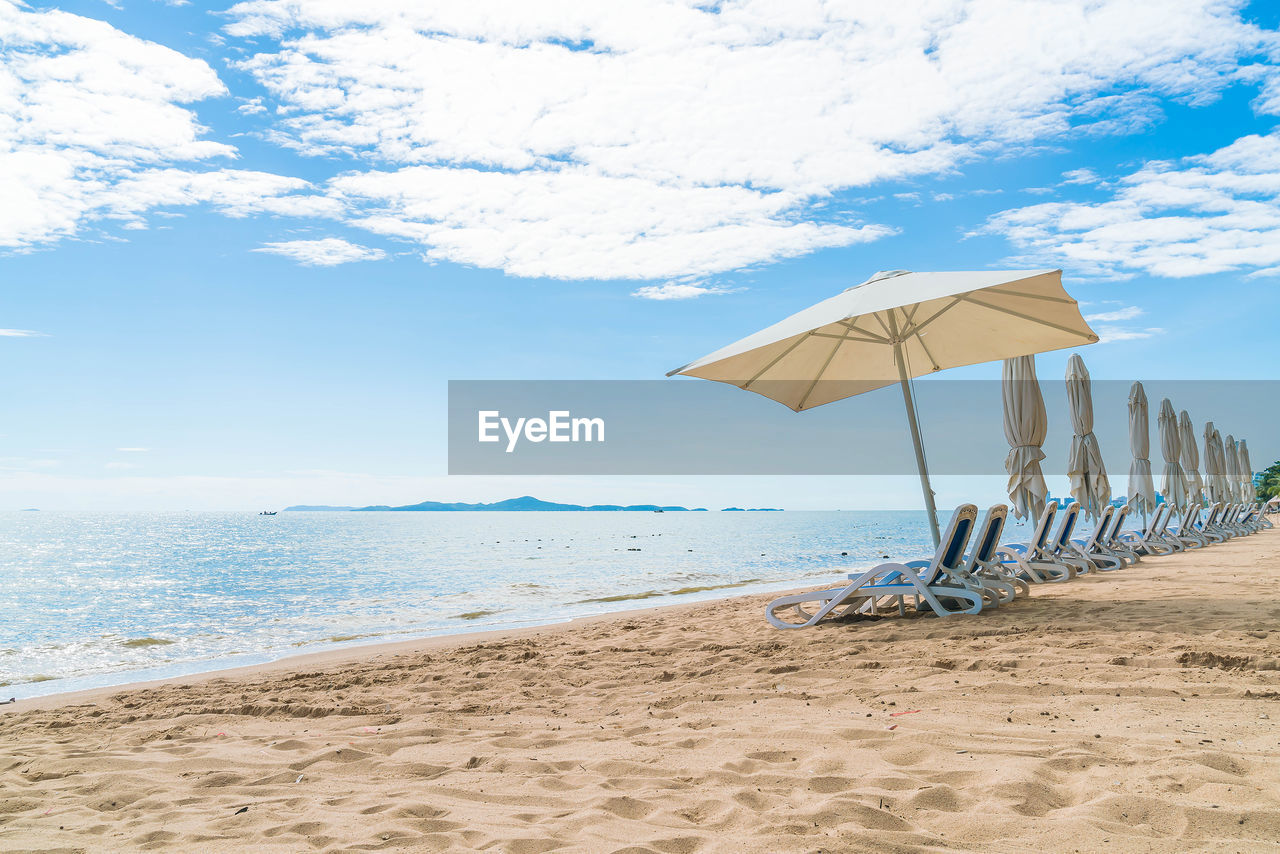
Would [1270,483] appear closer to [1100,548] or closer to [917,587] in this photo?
[1100,548]

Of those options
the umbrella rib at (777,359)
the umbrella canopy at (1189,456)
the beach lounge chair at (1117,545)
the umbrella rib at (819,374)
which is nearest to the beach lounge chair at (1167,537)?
the beach lounge chair at (1117,545)

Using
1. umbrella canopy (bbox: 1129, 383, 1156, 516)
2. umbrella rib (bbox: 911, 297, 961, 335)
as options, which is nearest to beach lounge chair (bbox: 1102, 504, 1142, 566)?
umbrella canopy (bbox: 1129, 383, 1156, 516)

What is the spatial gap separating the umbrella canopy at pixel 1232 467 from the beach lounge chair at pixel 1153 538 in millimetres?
13201

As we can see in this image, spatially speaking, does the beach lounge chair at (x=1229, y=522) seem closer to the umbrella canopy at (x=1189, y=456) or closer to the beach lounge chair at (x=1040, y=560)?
the umbrella canopy at (x=1189, y=456)

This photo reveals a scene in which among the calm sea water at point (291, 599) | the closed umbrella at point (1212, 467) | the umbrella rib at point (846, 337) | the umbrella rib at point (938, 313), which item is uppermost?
the umbrella rib at point (938, 313)

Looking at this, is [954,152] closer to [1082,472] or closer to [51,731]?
[1082,472]

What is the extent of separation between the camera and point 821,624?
237 inches

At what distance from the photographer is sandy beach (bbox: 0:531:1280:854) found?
220 centimetres

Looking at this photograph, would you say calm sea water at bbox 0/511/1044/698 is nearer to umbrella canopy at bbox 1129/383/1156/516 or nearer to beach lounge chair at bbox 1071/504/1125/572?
beach lounge chair at bbox 1071/504/1125/572

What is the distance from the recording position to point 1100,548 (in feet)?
33.4

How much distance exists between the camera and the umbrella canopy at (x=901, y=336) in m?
5.46

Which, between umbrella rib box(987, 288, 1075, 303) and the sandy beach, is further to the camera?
umbrella rib box(987, 288, 1075, 303)

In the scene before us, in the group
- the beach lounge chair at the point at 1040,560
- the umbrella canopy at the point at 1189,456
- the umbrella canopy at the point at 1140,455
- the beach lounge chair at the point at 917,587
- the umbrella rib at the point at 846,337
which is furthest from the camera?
the umbrella canopy at the point at 1189,456

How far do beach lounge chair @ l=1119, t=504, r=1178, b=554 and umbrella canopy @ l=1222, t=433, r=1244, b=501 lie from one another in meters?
13.2
